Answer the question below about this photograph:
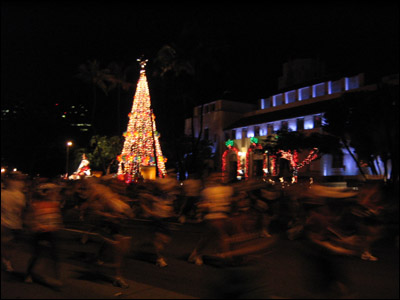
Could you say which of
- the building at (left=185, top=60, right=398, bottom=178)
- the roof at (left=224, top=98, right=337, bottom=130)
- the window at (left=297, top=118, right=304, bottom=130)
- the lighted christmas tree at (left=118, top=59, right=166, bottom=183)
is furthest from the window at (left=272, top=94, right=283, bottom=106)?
the lighted christmas tree at (left=118, top=59, right=166, bottom=183)

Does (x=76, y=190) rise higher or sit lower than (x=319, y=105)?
lower

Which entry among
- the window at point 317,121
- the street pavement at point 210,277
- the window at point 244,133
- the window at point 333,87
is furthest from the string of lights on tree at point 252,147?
the street pavement at point 210,277

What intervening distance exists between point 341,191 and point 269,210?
487 cm

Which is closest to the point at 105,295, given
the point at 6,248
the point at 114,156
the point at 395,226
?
the point at 6,248

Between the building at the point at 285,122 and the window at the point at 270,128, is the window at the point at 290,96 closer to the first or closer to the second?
the building at the point at 285,122

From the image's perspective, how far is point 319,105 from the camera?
37.7 metres

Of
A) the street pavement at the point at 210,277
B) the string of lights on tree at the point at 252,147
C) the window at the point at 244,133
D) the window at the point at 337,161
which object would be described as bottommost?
the street pavement at the point at 210,277

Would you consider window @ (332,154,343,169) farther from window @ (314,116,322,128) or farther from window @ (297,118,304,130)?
window @ (297,118,304,130)

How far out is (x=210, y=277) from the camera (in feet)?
23.8

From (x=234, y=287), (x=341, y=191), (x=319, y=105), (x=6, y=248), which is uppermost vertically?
(x=319, y=105)

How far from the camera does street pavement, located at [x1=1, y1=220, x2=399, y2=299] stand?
20.4 ft

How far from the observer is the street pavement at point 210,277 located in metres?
6.22

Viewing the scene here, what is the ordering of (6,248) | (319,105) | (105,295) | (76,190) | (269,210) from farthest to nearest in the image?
(319,105) < (76,190) < (269,210) < (6,248) < (105,295)

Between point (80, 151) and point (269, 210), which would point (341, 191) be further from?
point (80, 151)
